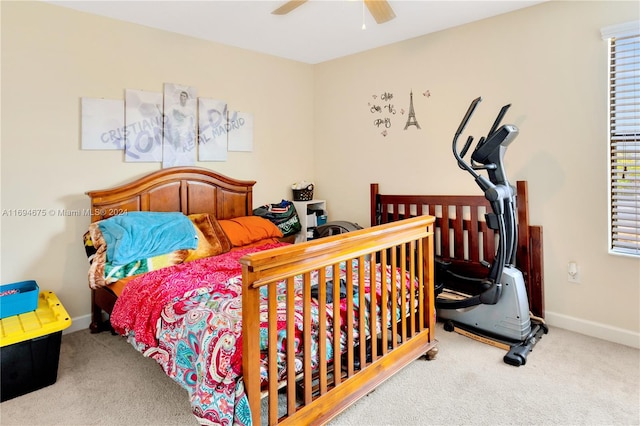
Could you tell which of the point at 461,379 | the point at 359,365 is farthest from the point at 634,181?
the point at 359,365

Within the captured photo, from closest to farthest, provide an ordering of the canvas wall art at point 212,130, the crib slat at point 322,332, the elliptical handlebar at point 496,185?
1. the crib slat at point 322,332
2. the elliptical handlebar at point 496,185
3. the canvas wall art at point 212,130

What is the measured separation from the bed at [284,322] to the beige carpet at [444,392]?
0.17 metres

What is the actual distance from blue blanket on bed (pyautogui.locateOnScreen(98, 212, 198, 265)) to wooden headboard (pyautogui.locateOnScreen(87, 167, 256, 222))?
235mm

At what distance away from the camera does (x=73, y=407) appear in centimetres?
203

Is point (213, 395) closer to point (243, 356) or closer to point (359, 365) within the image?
point (243, 356)

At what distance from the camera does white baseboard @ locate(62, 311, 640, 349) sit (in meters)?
2.64

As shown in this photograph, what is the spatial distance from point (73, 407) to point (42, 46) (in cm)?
241

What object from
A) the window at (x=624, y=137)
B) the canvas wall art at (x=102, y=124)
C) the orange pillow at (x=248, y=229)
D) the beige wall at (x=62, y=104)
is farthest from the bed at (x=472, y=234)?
the canvas wall art at (x=102, y=124)

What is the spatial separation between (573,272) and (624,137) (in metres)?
1.00

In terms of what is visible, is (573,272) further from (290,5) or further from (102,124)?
(102,124)

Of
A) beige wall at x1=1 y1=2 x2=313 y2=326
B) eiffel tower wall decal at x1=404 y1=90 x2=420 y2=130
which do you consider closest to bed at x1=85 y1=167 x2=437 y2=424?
beige wall at x1=1 y1=2 x2=313 y2=326

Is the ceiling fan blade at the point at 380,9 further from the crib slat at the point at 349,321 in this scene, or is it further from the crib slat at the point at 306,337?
the crib slat at the point at 306,337

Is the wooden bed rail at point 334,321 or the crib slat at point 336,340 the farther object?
the crib slat at point 336,340

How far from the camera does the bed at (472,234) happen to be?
296 centimetres
